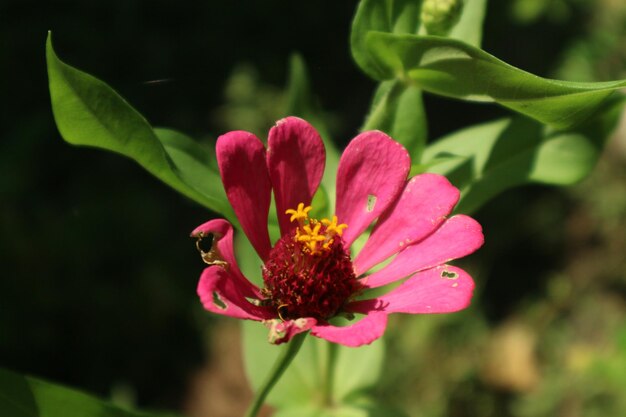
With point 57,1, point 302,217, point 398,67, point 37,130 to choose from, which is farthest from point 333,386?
point 57,1

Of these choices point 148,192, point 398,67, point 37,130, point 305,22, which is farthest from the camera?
point 305,22

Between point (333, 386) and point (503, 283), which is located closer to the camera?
point (333, 386)

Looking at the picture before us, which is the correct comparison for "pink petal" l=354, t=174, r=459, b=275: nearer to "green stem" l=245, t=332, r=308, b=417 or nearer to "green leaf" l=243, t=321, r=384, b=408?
"green stem" l=245, t=332, r=308, b=417

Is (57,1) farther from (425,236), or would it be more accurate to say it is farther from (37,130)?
(425,236)

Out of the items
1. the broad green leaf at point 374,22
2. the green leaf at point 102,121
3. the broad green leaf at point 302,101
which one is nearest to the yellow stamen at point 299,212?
the green leaf at point 102,121

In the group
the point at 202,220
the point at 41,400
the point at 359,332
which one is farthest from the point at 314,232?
the point at 202,220

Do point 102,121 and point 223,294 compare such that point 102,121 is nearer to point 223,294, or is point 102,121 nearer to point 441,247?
point 223,294

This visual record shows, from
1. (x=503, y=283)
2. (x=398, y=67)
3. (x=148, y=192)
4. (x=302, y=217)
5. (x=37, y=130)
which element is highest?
(x=398, y=67)
